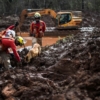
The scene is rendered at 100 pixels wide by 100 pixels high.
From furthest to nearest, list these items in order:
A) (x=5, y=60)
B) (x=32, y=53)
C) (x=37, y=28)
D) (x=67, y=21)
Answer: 1. (x=67, y=21)
2. (x=37, y=28)
3. (x=32, y=53)
4. (x=5, y=60)

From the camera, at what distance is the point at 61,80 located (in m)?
6.93

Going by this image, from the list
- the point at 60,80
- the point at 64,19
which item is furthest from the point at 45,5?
the point at 60,80

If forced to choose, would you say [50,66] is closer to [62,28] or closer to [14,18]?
[62,28]

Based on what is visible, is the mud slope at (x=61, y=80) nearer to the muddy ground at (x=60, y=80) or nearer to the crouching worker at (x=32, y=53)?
the muddy ground at (x=60, y=80)

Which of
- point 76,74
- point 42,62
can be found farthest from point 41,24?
point 76,74

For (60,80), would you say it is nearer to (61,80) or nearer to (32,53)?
(61,80)

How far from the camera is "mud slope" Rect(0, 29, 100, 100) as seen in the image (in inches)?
238

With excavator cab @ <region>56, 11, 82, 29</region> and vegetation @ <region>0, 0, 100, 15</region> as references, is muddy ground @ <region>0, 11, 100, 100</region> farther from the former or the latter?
vegetation @ <region>0, 0, 100, 15</region>

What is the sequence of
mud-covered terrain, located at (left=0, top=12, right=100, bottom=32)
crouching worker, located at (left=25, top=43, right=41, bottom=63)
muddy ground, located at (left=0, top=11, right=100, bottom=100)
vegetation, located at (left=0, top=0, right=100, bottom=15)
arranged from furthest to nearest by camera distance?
1. vegetation, located at (left=0, top=0, right=100, bottom=15)
2. mud-covered terrain, located at (left=0, top=12, right=100, bottom=32)
3. crouching worker, located at (left=25, top=43, right=41, bottom=63)
4. muddy ground, located at (left=0, top=11, right=100, bottom=100)

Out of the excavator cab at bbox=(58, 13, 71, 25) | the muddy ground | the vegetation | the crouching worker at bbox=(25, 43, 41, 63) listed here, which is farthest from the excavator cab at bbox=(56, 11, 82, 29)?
the vegetation

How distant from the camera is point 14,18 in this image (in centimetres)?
3691

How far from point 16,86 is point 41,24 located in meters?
5.77

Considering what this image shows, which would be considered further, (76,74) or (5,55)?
(5,55)

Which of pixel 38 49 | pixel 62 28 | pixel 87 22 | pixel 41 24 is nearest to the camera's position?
pixel 38 49
